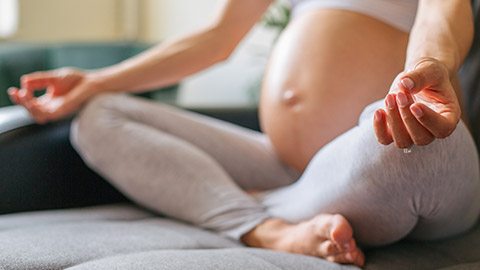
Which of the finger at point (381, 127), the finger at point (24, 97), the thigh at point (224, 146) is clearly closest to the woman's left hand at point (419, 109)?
the finger at point (381, 127)

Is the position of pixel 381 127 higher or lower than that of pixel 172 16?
higher

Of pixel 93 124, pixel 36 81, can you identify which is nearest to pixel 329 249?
pixel 93 124

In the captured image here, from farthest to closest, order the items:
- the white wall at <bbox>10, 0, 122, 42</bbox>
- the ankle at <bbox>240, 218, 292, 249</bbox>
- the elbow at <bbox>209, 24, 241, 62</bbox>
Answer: the white wall at <bbox>10, 0, 122, 42</bbox> < the elbow at <bbox>209, 24, 241, 62</bbox> < the ankle at <bbox>240, 218, 292, 249</bbox>

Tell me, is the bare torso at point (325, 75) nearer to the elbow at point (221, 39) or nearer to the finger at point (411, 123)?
the elbow at point (221, 39)

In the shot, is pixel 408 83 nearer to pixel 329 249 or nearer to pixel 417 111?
pixel 417 111

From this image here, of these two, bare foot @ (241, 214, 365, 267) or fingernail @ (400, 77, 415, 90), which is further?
bare foot @ (241, 214, 365, 267)

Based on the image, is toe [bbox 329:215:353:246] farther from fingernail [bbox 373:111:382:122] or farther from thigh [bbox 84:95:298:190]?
thigh [bbox 84:95:298:190]

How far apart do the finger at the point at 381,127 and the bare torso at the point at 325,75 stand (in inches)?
12.4

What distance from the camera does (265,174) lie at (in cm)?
103

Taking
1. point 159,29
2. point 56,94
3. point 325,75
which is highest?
point 325,75

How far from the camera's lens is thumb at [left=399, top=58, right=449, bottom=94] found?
487mm

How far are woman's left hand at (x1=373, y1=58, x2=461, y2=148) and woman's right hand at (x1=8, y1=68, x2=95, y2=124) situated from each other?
0.68 meters

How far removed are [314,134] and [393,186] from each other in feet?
0.91

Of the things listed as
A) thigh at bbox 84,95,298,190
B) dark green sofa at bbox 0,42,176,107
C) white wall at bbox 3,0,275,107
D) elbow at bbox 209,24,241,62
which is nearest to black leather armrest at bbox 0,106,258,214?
thigh at bbox 84,95,298,190
